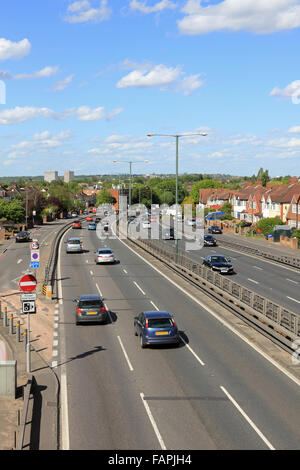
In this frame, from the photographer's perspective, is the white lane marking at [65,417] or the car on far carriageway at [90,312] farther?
the car on far carriageway at [90,312]

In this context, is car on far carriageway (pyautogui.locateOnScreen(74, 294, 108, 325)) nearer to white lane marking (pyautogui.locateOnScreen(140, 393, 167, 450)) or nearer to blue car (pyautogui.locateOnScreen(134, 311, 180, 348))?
blue car (pyautogui.locateOnScreen(134, 311, 180, 348))

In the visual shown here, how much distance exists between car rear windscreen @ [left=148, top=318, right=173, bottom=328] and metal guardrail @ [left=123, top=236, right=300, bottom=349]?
13.5 ft

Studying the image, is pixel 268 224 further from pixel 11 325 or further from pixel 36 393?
pixel 36 393

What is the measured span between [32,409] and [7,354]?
20.5ft

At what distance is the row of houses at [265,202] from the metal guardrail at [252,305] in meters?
49.6

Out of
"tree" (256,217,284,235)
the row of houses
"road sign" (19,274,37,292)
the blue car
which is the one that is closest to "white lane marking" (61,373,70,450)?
"road sign" (19,274,37,292)

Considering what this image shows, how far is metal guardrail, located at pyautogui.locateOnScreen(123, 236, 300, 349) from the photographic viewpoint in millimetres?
20938

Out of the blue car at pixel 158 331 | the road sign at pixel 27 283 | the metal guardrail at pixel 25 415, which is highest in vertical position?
the road sign at pixel 27 283

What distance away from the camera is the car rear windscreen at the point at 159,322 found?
21203 millimetres

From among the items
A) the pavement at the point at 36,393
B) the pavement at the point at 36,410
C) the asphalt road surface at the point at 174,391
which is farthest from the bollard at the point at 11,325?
the pavement at the point at 36,410

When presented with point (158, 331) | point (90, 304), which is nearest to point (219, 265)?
point (90, 304)

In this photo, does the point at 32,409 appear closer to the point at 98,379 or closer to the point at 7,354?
the point at 98,379

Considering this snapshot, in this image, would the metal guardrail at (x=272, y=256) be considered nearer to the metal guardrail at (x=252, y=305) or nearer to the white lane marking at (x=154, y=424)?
the metal guardrail at (x=252, y=305)

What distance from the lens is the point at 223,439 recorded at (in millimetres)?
12922
